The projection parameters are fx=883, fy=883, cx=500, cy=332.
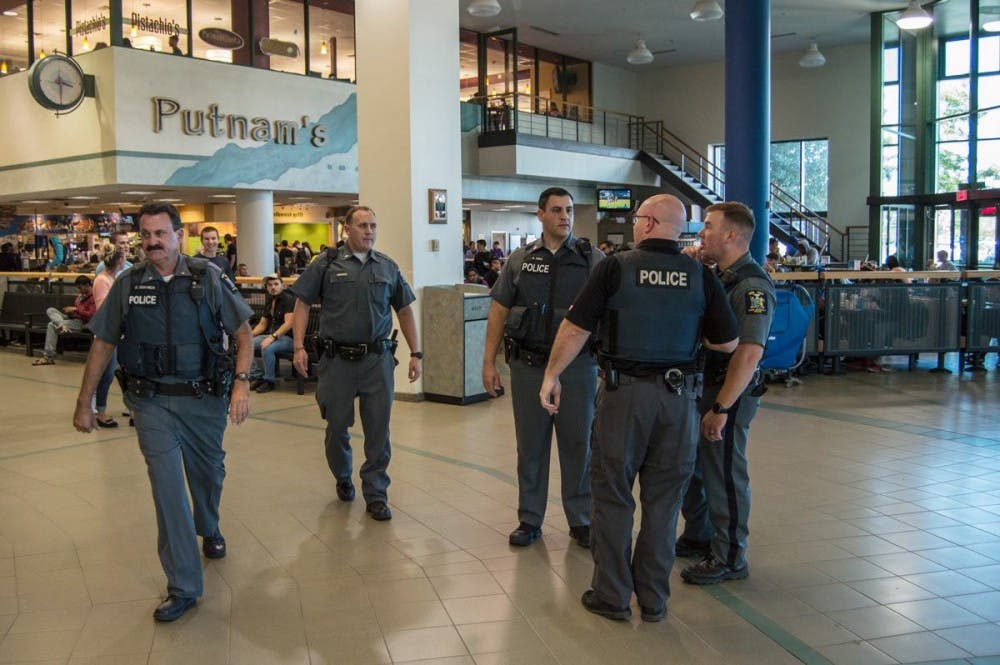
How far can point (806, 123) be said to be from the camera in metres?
24.6

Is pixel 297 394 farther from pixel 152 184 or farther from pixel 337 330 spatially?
pixel 152 184

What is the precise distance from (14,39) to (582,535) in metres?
17.7

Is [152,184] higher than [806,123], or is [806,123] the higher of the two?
[806,123]

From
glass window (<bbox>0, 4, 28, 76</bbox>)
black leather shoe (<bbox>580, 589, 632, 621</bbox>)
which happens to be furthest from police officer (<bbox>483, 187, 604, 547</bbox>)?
glass window (<bbox>0, 4, 28, 76</bbox>)

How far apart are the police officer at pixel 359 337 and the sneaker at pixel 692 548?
162 centimetres

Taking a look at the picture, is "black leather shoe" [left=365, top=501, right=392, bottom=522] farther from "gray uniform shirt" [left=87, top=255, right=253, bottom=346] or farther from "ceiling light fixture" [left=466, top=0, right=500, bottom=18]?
"ceiling light fixture" [left=466, top=0, right=500, bottom=18]

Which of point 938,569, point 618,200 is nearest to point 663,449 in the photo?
point 938,569

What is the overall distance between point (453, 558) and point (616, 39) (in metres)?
21.5

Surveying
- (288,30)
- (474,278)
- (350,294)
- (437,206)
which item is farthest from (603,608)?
(288,30)

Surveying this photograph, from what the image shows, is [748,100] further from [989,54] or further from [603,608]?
[989,54]

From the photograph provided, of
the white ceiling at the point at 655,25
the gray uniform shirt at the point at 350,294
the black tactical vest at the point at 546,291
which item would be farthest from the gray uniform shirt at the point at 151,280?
the white ceiling at the point at 655,25

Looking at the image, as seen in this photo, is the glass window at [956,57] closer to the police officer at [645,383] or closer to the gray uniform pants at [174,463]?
the police officer at [645,383]

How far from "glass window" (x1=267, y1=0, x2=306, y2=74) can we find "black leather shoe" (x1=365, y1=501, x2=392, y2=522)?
541 inches

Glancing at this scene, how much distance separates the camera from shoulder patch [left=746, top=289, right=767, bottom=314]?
12.2 feet
